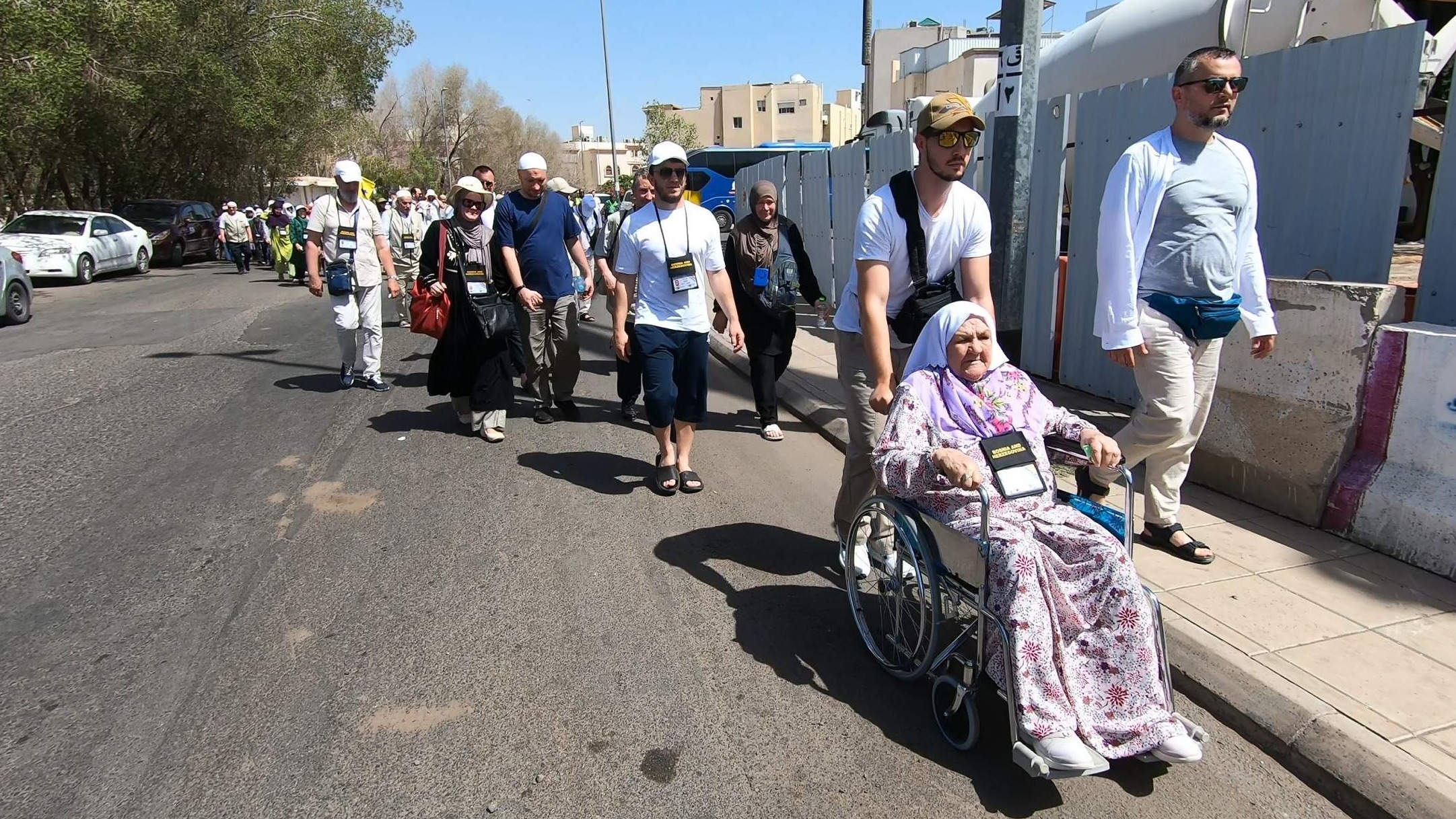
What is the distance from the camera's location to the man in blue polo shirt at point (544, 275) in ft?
21.2

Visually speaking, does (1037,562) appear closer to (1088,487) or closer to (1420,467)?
(1088,487)

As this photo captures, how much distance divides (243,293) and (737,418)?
539 inches

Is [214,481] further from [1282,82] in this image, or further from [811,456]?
[1282,82]

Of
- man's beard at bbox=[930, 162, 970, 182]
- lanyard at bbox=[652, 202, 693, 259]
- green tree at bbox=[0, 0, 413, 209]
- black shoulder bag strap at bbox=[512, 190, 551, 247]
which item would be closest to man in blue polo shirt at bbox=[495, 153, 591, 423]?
black shoulder bag strap at bbox=[512, 190, 551, 247]

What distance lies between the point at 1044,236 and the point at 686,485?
11.9ft

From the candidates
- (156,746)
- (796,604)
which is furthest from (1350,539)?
(156,746)

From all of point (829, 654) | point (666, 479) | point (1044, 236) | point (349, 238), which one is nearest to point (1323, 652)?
point (829, 654)

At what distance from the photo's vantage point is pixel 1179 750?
247 cm

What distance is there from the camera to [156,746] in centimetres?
291

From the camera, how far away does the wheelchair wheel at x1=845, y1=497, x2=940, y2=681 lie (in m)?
2.96

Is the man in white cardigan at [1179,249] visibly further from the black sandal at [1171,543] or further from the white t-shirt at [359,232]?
the white t-shirt at [359,232]

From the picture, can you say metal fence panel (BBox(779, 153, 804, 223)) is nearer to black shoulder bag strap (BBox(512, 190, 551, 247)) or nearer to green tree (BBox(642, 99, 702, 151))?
black shoulder bag strap (BBox(512, 190, 551, 247))

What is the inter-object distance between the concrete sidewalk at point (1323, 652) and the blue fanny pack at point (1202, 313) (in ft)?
3.44

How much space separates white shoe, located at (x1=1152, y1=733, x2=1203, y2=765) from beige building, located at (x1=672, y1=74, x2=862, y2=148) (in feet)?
264
